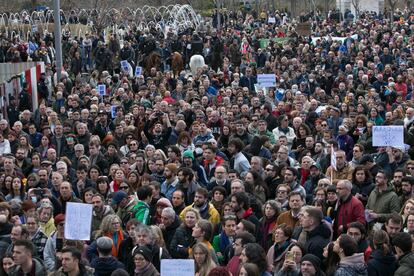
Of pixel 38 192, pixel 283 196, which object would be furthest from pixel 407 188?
pixel 38 192

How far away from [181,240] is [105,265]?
1.25 metres

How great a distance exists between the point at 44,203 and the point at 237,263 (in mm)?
3067

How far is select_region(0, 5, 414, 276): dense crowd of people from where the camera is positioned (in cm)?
1045

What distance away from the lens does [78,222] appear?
11.3 metres

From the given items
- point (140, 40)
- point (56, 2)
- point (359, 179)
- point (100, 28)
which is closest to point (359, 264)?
point (359, 179)

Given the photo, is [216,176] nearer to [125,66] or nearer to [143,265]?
[143,265]

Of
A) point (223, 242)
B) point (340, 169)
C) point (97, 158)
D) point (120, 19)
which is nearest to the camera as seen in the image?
point (223, 242)

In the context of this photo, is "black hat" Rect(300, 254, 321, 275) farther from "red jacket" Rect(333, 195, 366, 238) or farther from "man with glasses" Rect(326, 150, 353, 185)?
"man with glasses" Rect(326, 150, 353, 185)

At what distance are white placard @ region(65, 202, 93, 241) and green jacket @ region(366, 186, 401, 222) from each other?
141 inches

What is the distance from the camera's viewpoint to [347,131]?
18.1 metres

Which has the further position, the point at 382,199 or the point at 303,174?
the point at 303,174

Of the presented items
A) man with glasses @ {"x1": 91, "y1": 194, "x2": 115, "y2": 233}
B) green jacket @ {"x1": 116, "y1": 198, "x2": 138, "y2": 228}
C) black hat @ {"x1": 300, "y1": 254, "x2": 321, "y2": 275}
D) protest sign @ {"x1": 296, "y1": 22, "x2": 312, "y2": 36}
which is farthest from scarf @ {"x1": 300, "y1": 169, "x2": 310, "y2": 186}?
protest sign @ {"x1": 296, "y1": 22, "x2": 312, "y2": 36}

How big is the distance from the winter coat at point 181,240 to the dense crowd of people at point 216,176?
1 cm

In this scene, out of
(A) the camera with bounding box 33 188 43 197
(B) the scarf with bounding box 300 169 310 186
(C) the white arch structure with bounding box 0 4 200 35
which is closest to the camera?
(A) the camera with bounding box 33 188 43 197
